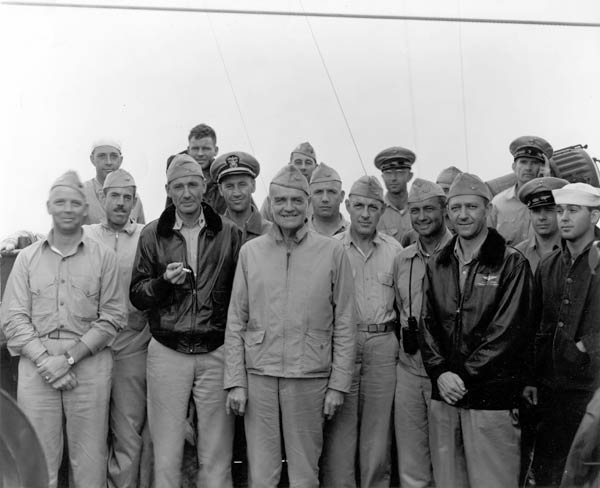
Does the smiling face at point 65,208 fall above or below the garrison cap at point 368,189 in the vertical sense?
above

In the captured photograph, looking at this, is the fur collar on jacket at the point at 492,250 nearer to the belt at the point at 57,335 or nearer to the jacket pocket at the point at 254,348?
the jacket pocket at the point at 254,348

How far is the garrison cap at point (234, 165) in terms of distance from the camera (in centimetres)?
521

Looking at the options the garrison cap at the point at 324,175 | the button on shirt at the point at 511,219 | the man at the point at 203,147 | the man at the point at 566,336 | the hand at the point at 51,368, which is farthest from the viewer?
the man at the point at 203,147

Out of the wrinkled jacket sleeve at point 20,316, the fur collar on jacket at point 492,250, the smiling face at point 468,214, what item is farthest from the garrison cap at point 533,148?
the wrinkled jacket sleeve at point 20,316

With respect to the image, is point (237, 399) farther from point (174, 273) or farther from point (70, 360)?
point (70, 360)

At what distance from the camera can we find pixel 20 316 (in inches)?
170

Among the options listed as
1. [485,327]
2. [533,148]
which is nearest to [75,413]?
[485,327]

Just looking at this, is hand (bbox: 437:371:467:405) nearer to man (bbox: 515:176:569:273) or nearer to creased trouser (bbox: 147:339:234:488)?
man (bbox: 515:176:569:273)

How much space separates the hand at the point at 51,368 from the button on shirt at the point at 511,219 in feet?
9.79

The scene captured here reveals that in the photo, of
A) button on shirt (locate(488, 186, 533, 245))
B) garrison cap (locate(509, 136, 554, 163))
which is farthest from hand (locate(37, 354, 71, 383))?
garrison cap (locate(509, 136, 554, 163))

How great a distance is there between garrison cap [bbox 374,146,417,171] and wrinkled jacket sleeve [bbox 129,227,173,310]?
1.97 meters

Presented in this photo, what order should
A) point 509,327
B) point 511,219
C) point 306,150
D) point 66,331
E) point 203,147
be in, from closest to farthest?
point 509,327, point 66,331, point 511,219, point 203,147, point 306,150

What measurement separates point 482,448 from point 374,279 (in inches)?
48.5

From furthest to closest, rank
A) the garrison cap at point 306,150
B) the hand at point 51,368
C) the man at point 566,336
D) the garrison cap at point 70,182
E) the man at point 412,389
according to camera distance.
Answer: the garrison cap at point 306,150 < the man at point 412,389 < the garrison cap at point 70,182 < the hand at point 51,368 < the man at point 566,336
